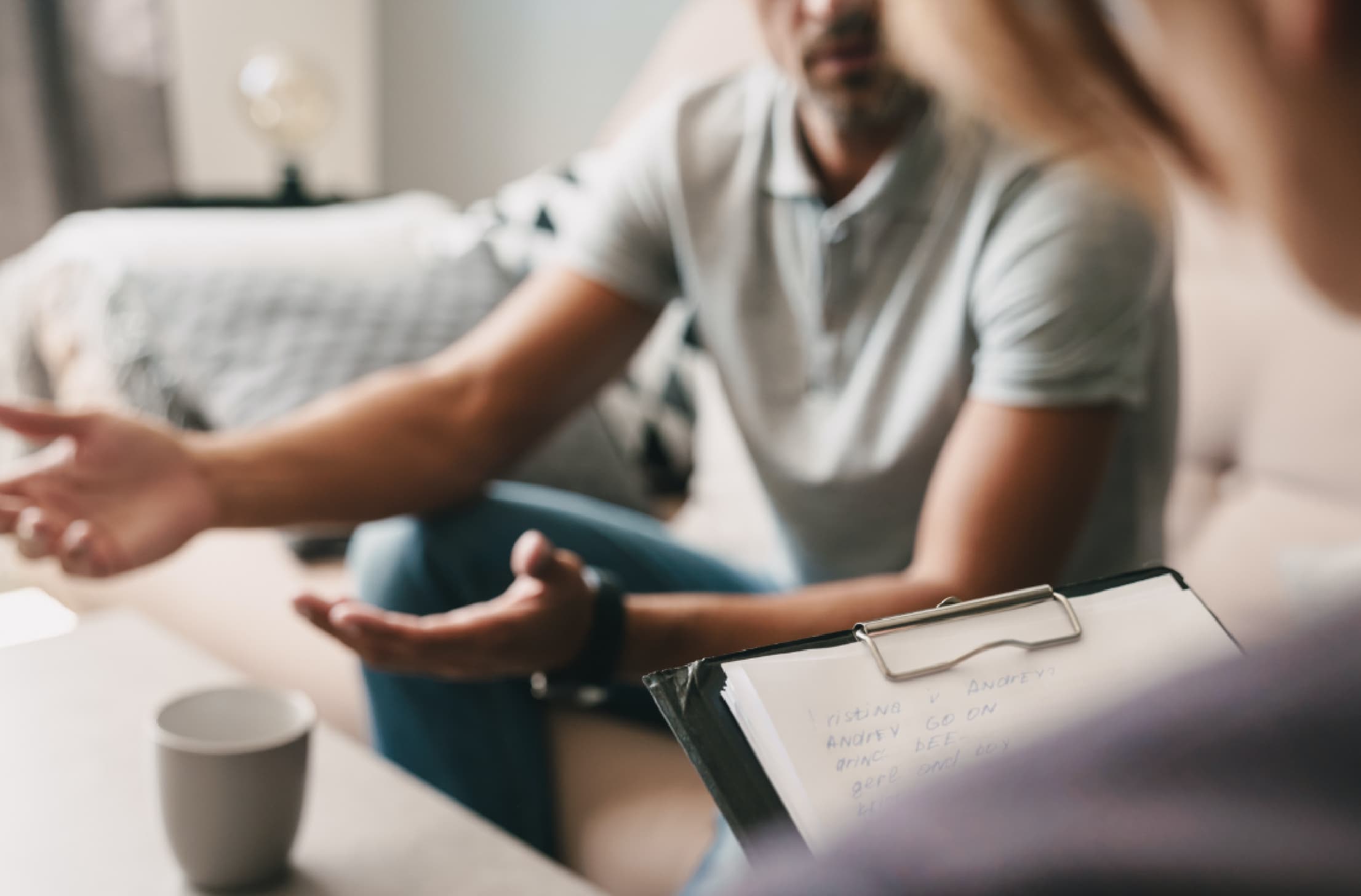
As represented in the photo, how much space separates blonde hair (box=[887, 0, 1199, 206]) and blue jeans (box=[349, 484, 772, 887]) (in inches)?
28.5

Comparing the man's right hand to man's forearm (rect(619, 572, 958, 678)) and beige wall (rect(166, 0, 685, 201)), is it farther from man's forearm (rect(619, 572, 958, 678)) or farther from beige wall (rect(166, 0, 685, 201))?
beige wall (rect(166, 0, 685, 201))

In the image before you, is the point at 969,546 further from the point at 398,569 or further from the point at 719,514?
the point at 719,514

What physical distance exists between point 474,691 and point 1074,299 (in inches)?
22.6

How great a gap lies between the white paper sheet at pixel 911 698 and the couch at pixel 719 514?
50cm

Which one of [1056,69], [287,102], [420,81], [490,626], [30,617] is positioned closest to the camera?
[1056,69]

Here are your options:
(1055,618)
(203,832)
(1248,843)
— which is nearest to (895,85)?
(1055,618)

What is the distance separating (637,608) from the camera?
0.80m

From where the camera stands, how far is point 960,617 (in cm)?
45

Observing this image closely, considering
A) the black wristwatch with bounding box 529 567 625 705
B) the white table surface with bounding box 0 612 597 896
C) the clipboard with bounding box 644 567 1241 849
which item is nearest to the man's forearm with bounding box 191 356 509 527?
the white table surface with bounding box 0 612 597 896

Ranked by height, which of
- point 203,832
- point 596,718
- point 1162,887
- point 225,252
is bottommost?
point 596,718

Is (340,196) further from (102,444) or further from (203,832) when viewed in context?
(203,832)

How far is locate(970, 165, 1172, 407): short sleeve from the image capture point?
0.86 meters

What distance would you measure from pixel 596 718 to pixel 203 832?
445 mm

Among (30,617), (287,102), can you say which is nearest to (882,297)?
(30,617)
